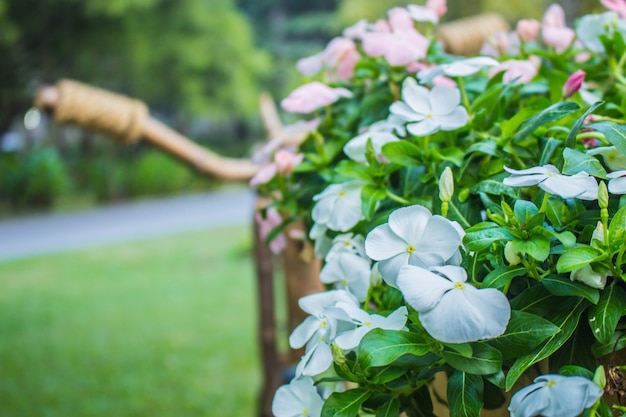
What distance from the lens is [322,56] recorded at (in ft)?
2.32

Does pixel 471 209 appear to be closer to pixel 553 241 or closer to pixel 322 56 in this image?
pixel 553 241

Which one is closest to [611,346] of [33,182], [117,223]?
[117,223]

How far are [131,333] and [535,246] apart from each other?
12.2 ft

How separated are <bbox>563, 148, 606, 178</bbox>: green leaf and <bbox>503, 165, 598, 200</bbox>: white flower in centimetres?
1

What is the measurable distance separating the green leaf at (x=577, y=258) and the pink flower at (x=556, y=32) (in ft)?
1.41

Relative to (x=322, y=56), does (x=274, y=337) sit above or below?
below

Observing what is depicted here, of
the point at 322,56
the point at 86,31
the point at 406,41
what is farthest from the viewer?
the point at 86,31

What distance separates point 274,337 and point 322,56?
1116mm

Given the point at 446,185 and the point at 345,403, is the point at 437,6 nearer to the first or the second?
the point at 446,185

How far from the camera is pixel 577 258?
1.12 ft

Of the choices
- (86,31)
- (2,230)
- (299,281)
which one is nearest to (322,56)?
(299,281)

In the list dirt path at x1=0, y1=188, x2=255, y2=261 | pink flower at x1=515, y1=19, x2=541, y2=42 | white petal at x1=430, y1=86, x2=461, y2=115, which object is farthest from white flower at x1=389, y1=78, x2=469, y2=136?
dirt path at x1=0, y1=188, x2=255, y2=261

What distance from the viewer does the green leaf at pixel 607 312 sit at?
1.11ft

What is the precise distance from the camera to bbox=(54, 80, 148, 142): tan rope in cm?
129
